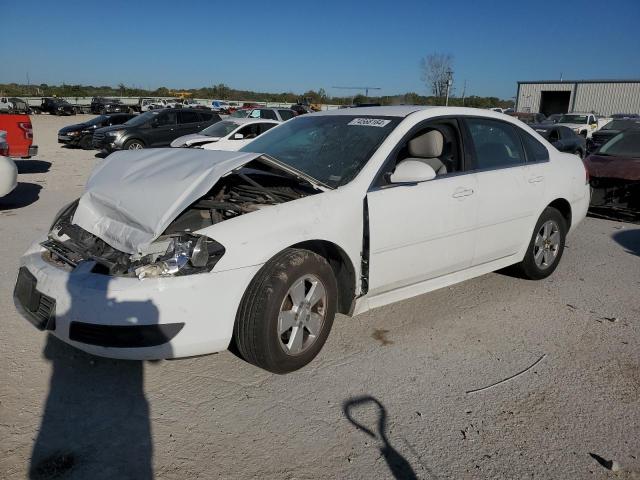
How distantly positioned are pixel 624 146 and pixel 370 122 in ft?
21.7

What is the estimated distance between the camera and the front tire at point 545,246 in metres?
4.68

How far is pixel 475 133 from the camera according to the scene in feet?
13.8

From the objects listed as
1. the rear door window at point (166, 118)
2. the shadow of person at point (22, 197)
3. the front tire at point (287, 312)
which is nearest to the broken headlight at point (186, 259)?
the front tire at point (287, 312)

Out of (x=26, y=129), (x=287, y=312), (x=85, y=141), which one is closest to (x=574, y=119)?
(x=85, y=141)

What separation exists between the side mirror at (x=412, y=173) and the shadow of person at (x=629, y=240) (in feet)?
13.6

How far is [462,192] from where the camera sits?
3.87 metres

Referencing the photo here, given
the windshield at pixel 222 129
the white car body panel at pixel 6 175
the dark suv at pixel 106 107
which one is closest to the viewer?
the white car body panel at pixel 6 175

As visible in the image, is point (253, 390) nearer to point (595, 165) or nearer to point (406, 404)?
point (406, 404)

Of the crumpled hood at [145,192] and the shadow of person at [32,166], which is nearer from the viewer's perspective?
the crumpled hood at [145,192]

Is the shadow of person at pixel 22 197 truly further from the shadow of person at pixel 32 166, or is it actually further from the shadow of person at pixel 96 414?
the shadow of person at pixel 96 414

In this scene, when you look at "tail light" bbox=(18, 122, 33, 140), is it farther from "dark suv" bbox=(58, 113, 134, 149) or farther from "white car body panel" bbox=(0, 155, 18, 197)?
"dark suv" bbox=(58, 113, 134, 149)

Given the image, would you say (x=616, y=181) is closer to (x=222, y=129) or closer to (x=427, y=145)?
(x=427, y=145)

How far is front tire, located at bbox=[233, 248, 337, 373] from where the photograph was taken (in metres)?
2.83

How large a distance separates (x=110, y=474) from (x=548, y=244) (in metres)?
4.19
